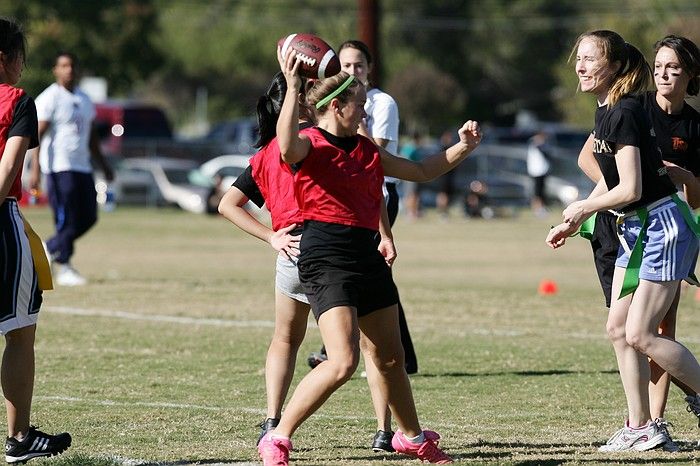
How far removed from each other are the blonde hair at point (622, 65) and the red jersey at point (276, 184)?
1.61 metres

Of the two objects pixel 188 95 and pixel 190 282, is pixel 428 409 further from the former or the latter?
pixel 188 95

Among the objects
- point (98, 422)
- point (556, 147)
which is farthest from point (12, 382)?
point (556, 147)

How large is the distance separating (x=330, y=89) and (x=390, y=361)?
1.28 meters

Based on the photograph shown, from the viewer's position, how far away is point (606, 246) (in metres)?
7.05

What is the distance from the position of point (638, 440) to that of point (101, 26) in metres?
45.2

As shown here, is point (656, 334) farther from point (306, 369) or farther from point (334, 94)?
point (306, 369)

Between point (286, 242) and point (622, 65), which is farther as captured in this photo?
point (622, 65)

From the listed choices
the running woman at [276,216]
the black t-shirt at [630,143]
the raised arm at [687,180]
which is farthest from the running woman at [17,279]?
the raised arm at [687,180]

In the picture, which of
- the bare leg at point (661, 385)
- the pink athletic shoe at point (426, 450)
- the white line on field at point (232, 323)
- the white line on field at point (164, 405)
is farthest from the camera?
the white line on field at point (232, 323)

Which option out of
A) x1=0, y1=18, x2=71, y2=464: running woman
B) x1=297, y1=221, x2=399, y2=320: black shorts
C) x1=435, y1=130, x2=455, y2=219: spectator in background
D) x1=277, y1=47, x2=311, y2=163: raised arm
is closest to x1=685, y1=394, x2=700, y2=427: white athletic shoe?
x1=297, y1=221, x2=399, y2=320: black shorts

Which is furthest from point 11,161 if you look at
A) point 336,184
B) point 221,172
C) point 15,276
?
point 221,172

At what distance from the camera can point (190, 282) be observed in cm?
1596

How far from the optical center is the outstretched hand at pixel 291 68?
228 inches

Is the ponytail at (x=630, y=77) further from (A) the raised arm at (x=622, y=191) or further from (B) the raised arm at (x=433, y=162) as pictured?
(B) the raised arm at (x=433, y=162)
